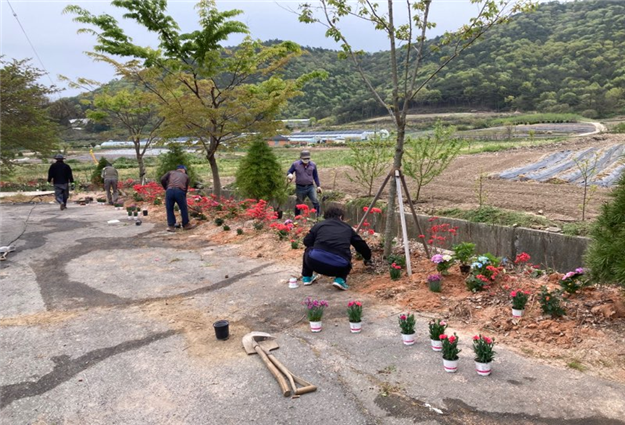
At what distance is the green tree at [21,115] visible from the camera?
20344 mm

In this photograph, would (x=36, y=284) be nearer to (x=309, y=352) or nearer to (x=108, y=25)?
(x=309, y=352)

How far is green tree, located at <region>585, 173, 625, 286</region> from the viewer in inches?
151

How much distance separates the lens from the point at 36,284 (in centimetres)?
634

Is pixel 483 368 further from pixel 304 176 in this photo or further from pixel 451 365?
pixel 304 176

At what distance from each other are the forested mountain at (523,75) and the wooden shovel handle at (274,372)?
197ft

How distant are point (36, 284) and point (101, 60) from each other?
1006cm

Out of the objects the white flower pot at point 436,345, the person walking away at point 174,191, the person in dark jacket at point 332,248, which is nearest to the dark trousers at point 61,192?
the person walking away at point 174,191

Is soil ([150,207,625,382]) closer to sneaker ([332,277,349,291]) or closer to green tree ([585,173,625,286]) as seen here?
sneaker ([332,277,349,291])

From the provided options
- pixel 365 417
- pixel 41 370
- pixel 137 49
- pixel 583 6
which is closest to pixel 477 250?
pixel 365 417

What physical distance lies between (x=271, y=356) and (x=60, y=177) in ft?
41.5

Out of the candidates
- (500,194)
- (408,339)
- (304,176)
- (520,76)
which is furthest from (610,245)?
(520,76)

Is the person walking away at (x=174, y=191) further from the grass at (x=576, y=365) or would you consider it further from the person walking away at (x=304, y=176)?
the grass at (x=576, y=365)

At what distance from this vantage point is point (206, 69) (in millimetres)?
11648

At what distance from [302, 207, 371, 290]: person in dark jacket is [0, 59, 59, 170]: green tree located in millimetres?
20102
